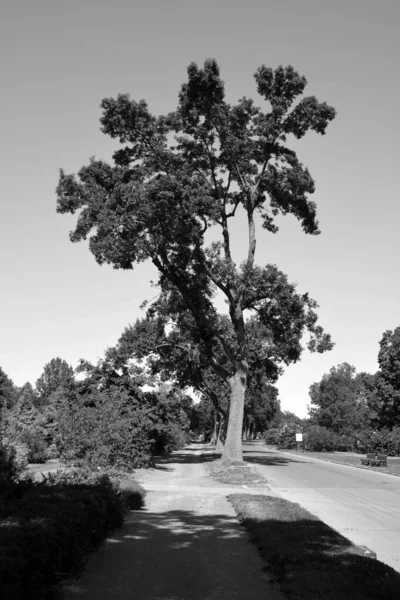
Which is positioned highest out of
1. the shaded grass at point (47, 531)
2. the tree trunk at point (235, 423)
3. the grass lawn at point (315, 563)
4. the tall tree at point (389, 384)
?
the tall tree at point (389, 384)

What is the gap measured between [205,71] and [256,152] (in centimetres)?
501

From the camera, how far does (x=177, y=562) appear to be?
7.62 meters

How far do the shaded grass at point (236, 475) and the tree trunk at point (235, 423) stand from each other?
2.54ft

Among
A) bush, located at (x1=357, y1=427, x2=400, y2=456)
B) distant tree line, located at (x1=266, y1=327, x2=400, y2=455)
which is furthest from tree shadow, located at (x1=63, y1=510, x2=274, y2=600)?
bush, located at (x1=357, y1=427, x2=400, y2=456)

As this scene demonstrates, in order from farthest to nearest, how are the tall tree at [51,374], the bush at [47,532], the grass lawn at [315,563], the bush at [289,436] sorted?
the tall tree at [51,374] → the bush at [289,436] → the grass lawn at [315,563] → the bush at [47,532]

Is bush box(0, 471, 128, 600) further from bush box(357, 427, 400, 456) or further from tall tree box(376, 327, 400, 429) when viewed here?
tall tree box(376, 327, 400, 429)

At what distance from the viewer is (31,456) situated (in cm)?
2728

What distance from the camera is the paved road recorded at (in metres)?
10.0

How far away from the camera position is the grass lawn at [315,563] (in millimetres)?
5891

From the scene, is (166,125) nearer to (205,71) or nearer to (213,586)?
(205,71)

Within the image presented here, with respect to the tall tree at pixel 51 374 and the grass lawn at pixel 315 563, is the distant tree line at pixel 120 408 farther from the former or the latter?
the tall tree at pixel 51 374

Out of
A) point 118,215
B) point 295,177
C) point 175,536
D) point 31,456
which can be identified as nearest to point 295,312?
point 295,177

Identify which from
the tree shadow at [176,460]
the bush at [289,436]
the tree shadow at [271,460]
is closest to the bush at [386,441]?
the tree shadow at [271,460]

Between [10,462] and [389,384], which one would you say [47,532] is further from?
[389,384]
